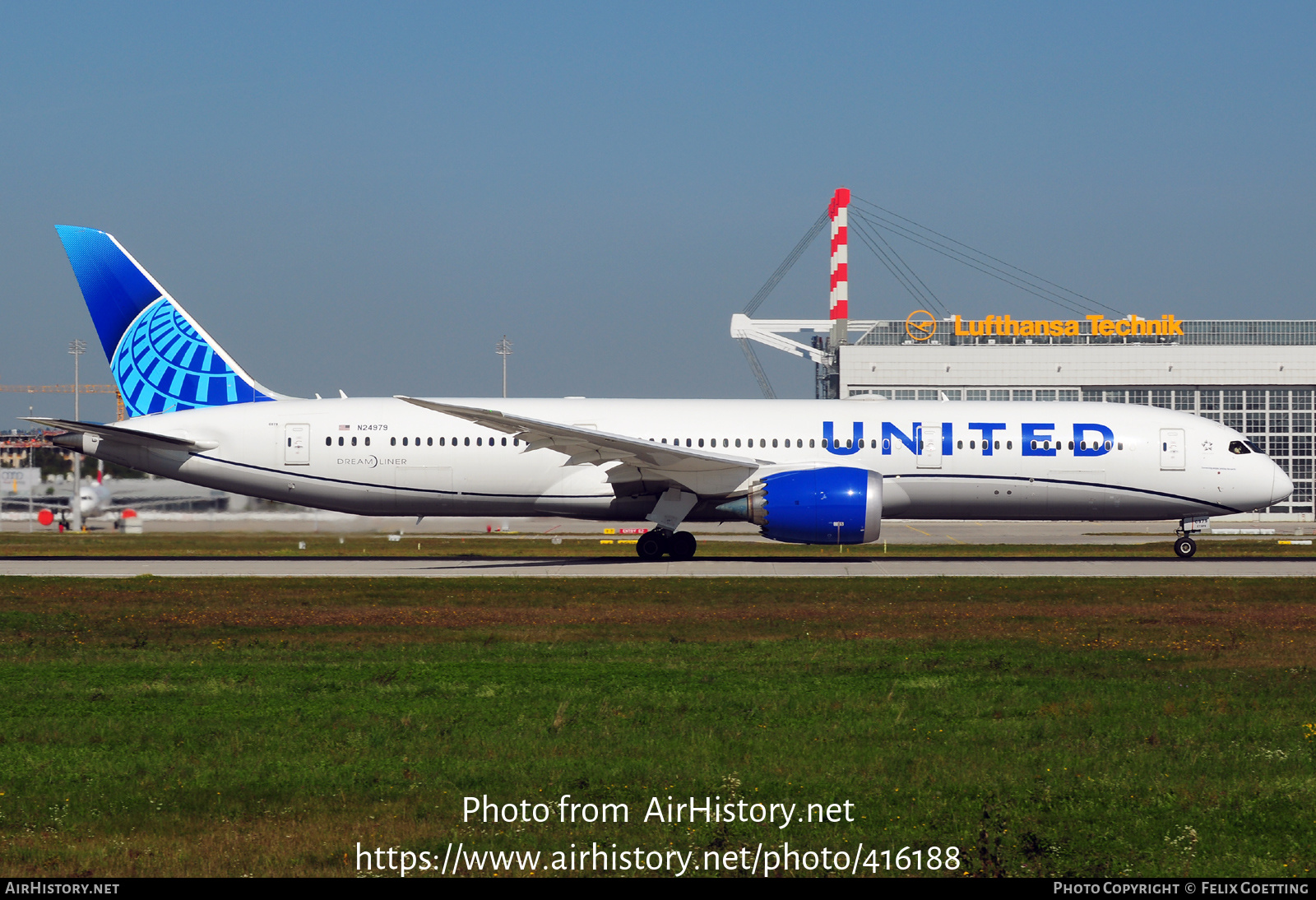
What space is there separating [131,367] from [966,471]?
2068cm

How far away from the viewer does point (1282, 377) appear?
7038 cm

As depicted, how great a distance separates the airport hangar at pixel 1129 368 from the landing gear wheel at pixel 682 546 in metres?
42.1

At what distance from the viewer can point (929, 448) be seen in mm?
28656

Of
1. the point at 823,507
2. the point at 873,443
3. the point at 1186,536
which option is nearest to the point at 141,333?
the point at 823,507

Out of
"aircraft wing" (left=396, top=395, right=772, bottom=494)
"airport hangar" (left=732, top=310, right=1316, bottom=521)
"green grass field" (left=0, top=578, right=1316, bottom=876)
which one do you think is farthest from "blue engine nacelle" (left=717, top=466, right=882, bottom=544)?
"airport hangar" (left=732, top=310, right=1316, bottom=521)

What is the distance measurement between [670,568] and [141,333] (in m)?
14.6

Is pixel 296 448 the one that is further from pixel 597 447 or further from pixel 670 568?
pixel 670 568

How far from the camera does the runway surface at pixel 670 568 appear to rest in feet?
81.5

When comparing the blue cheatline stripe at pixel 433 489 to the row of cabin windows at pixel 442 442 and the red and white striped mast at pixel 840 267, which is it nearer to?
the row of cabin windows at pixel 442 442

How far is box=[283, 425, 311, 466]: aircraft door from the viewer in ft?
94.8

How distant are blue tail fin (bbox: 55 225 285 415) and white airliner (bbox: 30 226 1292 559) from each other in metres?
0.06

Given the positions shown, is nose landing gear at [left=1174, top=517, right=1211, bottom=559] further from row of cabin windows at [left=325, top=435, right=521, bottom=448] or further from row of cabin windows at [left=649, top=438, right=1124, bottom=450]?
row of cabin windows at [left=325, top=435, right=521, bottom=448]

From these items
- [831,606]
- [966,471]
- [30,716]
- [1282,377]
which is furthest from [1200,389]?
[30,716]

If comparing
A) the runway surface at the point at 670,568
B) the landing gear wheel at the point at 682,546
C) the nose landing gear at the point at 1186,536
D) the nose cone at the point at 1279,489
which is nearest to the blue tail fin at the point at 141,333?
the runway surface at the point at 670,568
